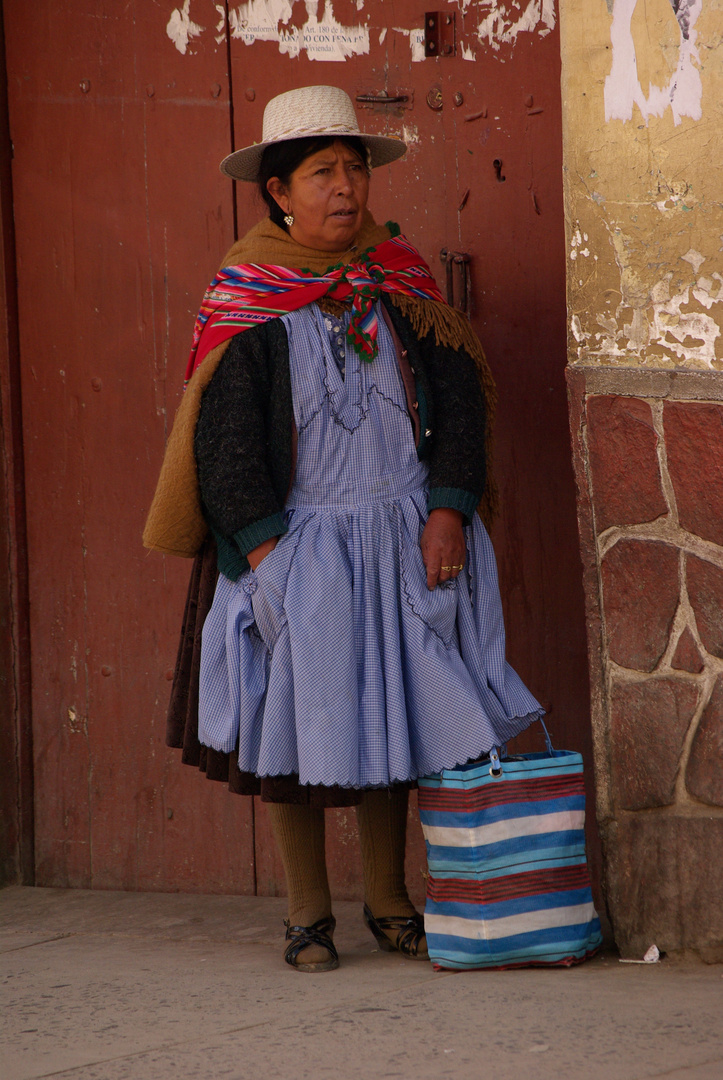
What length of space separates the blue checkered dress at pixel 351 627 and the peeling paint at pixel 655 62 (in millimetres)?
763

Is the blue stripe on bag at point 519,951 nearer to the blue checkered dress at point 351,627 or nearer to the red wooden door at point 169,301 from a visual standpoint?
the blue checkered dress at point 351,627

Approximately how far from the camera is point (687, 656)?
2.83 m

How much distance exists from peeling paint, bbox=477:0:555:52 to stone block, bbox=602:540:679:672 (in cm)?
144

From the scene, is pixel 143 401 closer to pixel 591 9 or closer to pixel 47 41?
pixel 47 41

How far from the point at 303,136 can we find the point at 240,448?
75cm

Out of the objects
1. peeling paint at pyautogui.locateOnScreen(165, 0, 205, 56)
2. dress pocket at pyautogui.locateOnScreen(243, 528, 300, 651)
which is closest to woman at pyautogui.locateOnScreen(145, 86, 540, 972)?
dress pocket at pyautogui.locateOnScreen(243, 528, 300, 651)

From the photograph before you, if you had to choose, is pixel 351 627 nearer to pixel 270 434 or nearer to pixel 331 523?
pixel 331 523

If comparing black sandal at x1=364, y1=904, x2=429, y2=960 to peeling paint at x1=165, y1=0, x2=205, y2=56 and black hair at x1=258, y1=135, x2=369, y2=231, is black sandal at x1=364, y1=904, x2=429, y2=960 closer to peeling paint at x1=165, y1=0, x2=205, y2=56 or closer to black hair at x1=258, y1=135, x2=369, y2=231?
black hair at x1=258, y1=135, x2=369, y2=231

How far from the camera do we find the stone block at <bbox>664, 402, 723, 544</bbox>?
9.08 feet

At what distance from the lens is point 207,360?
Result: 2951 millimetres

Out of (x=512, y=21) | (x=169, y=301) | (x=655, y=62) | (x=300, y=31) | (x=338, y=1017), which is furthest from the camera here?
(x=169, y=301)

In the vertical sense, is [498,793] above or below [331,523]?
below

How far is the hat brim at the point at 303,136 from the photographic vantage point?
9.82 ft

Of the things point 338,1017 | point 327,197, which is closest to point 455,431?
point 327,197
